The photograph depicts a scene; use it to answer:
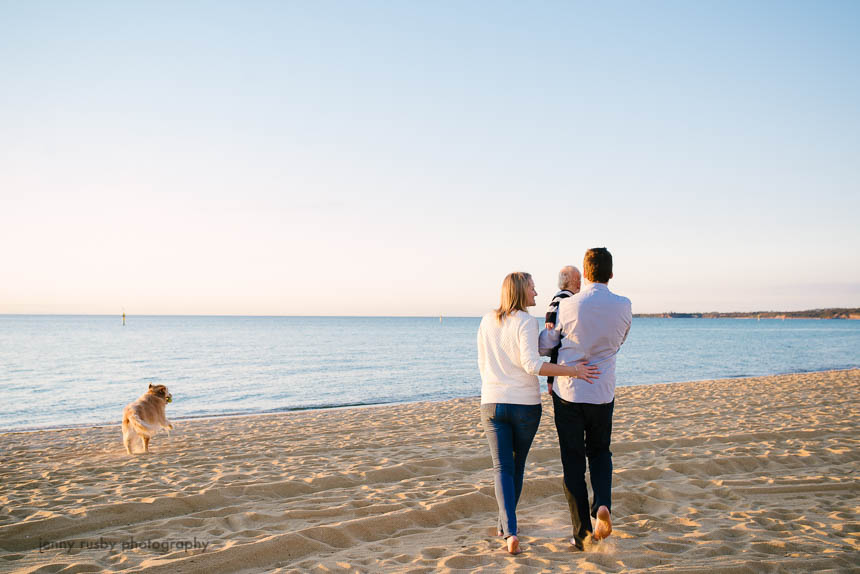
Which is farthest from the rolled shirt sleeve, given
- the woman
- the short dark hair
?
the short dark hair

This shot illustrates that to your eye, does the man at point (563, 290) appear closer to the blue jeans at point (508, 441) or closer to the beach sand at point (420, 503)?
the blue jeans at point (508, 441)

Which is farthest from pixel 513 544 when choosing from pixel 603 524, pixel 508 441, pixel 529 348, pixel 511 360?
pixel 529 348

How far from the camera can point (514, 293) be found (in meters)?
3.38

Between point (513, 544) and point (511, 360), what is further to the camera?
point (513, 544)

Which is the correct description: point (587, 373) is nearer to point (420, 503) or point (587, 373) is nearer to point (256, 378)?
point (420, 503)

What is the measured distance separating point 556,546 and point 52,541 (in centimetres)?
387

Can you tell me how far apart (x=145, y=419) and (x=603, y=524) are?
673 centimetres

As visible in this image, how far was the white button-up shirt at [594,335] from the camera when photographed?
332 cm

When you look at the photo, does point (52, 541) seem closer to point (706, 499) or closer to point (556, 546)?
point (556, 546)

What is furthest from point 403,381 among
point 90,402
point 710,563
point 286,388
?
point 710,563

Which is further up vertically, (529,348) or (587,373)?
(529,348)

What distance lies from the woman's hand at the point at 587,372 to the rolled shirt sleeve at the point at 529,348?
254mm

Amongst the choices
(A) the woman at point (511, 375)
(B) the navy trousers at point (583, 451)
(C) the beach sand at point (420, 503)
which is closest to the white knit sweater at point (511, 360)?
(A) the woman at point (511, 375)

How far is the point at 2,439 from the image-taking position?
9.46 m
